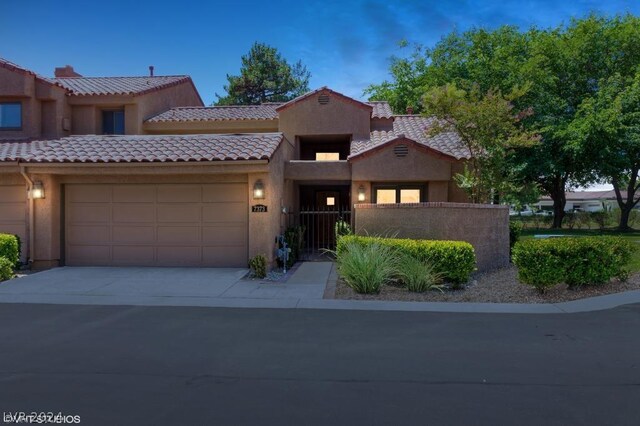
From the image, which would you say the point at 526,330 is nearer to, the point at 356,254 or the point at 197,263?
the point at 356,254

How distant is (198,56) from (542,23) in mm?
22218

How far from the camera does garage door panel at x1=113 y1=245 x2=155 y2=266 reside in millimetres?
13578

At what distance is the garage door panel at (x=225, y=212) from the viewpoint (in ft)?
44.0

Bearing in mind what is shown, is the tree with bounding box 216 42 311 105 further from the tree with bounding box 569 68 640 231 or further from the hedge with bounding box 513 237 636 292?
the hedge with bounding box 513 237 636 292

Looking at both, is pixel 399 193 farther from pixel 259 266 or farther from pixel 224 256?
pixel 259 266

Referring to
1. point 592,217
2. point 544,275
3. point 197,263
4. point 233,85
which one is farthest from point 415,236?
point 233,85

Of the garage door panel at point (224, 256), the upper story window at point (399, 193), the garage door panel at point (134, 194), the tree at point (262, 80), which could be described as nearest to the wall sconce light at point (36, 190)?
the garage door panel at point (134, 194)

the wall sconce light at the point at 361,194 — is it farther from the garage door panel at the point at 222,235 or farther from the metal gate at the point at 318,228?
the garage door panel at the point at 222,235

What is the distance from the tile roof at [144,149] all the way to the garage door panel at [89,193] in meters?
1.04

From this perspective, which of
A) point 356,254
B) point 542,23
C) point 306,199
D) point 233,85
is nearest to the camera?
point 356,254

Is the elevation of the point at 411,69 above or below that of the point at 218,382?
above

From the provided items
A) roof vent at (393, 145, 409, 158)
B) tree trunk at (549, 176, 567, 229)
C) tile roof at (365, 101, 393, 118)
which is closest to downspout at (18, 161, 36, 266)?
roof vent at (393, 145, 409, 158)

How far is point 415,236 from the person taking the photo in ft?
40.9

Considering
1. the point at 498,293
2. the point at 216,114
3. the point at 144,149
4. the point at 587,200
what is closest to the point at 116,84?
the point at 216,114
